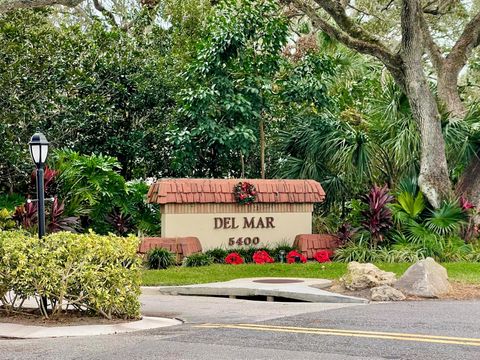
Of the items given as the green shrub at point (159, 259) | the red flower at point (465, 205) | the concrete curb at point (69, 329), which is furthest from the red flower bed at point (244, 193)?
the concrete curb at point (69, 329)

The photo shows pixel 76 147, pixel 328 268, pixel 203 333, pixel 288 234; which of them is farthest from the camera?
pixel 76 147

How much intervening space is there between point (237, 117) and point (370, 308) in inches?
446

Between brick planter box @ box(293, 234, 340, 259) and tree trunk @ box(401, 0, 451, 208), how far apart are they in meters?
2.56

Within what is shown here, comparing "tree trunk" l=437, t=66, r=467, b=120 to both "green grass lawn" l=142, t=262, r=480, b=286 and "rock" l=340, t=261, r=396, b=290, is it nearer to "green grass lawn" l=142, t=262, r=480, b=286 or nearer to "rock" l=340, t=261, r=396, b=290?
"green grass lawn" l=142, t=262, r=480, b=286

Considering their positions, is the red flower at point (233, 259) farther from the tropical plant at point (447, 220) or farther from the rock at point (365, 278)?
the rock at point (365, 278)

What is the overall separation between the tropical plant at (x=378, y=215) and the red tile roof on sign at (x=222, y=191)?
1882mm

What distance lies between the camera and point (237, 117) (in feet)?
72.5

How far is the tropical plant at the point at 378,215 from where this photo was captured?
18516mm

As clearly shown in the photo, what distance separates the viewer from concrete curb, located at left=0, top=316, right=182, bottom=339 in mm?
9695

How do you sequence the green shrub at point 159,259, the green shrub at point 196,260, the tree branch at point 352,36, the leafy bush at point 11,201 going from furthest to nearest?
the leafy bush at point 11,201 < the tree branch at point 352,36 < the green shrub at point 196,260 < the green shrub at point 159,259

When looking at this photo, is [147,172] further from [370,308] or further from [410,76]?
[370,308]

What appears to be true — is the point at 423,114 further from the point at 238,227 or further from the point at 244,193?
the point at 238,227

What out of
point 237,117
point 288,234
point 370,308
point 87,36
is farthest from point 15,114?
point 370,308

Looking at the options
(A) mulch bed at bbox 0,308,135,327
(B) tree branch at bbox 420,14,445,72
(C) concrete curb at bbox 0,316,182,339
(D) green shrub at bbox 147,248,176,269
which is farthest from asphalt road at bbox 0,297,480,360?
(B) tree branch at bbox 420,14,445,72
